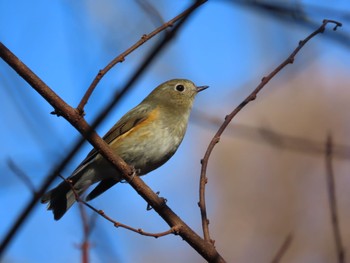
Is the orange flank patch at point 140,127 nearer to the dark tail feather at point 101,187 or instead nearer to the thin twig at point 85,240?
the dark tail feather at point 101,187

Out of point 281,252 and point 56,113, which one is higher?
point 56,113

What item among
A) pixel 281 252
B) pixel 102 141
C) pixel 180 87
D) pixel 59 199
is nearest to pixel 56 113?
pixel 102 141

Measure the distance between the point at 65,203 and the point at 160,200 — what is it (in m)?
1.44

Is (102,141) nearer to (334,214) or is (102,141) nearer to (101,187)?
(334,214)

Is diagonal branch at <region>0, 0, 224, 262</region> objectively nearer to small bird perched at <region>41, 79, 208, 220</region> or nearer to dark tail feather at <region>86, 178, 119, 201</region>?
small bird perched at <region>41, 79, 208, 220</region>

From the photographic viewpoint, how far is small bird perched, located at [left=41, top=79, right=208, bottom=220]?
4.43 m

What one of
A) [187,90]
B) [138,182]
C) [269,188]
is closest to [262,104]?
[269,188]

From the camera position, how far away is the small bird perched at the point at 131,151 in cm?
443

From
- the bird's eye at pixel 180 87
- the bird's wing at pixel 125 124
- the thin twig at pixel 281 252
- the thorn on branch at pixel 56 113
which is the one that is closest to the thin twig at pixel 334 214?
the thin twig at pixel 281 252

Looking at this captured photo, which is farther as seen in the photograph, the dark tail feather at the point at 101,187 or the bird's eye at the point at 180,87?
the bird's eye at the point at 180,87

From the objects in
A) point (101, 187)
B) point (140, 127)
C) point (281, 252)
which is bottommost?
point (281, 252)

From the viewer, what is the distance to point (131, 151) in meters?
4.54

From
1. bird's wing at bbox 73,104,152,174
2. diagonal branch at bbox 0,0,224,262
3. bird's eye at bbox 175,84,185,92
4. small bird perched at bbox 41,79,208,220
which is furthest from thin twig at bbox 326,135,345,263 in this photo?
bird's eye at bbox 175,84,185,92

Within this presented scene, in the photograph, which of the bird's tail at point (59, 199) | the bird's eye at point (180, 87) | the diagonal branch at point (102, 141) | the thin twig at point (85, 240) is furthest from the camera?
the bird's eye at point (180, 87)
